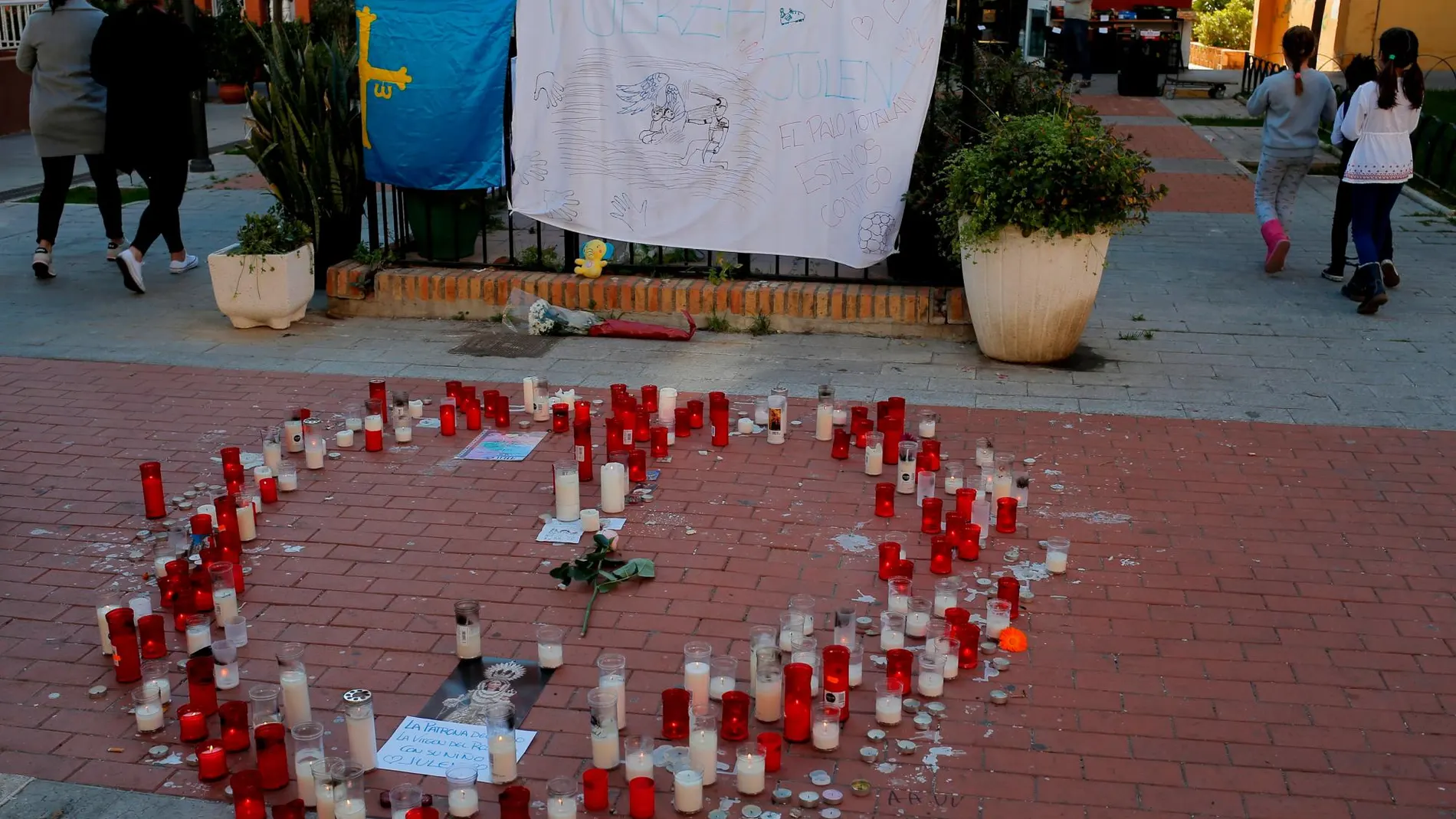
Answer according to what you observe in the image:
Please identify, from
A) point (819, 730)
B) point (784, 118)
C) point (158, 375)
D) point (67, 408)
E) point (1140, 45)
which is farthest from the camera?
point (1140, 45)

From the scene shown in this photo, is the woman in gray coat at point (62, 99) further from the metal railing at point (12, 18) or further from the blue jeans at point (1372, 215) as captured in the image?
the metal railing at point (12, 18)

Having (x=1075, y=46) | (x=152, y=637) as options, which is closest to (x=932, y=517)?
(x=152, y=637)

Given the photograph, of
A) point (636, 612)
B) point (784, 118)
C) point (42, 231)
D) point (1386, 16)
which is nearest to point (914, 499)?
point (636, 612)

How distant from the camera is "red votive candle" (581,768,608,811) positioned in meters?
3.68

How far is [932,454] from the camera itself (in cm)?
611

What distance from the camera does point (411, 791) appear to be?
3.52 metres

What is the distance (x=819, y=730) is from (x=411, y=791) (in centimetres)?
122

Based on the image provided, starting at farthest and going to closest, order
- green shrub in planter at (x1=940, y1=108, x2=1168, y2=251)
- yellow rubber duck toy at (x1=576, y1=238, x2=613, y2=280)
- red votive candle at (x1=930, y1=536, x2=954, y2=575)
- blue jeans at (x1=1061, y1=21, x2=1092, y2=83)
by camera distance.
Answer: blue jeans at (x1=1061, y1=21, x2=1092, y2=83)
yellow rubber duck toy at (x1=576, y1=238, x2=613, y2=280)
green shrub in planter at (x1=940, y1=108, x2=1168, y2=251)
red votive candle at (x1=930, y1=536, x2=954, y2=575)

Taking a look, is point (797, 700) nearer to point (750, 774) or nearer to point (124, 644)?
point (750, 774)

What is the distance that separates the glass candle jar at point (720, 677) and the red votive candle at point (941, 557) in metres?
1.22

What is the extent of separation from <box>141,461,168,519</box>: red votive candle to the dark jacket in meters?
4.36

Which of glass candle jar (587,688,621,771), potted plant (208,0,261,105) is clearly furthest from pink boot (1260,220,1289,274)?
potted plant (208,0,261,105)

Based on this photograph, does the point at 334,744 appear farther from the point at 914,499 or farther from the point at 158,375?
the point at 158,375

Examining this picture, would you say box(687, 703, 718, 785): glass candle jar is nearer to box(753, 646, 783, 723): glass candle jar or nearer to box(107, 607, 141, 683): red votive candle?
box(753, 646, 783, 723): glass candle jar
